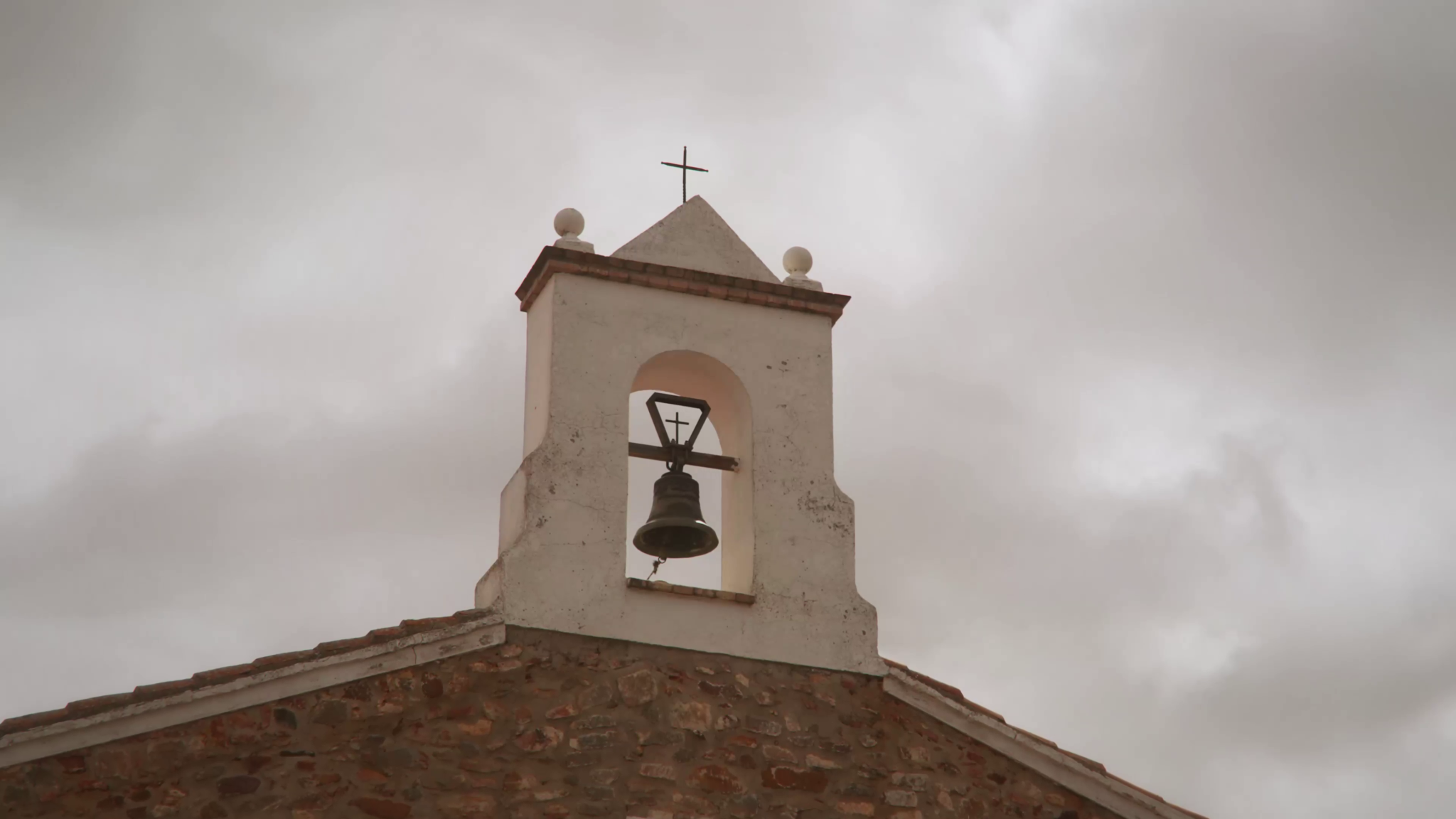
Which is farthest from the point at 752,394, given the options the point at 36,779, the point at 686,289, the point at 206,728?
the point at 36,779

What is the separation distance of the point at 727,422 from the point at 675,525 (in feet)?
2.17

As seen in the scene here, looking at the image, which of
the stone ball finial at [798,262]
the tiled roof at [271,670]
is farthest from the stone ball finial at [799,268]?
the tiled roof at [271,670]

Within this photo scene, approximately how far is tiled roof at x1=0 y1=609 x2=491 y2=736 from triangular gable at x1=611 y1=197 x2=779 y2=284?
216 centimetres

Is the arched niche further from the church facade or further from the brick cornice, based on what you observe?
the brick cornice

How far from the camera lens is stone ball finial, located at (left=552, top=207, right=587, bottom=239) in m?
9.55

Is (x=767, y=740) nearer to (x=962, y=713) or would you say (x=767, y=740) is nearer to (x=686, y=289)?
(x=962, y=713)

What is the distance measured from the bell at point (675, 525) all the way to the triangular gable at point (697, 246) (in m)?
1.09

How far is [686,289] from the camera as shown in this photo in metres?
9.57

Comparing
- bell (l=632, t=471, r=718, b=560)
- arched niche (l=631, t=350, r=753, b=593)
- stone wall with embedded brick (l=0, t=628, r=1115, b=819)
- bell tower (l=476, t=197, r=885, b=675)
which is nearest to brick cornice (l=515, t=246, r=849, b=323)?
bell tower (l=476, t=197, r=885, b=675)

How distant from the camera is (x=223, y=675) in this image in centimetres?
795

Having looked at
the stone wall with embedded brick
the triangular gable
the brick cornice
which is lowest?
the stone wall with embedded brick

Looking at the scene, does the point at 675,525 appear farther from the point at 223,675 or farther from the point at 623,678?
the point at 223,675

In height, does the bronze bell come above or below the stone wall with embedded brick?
above

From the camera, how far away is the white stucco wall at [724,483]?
8.74 m
